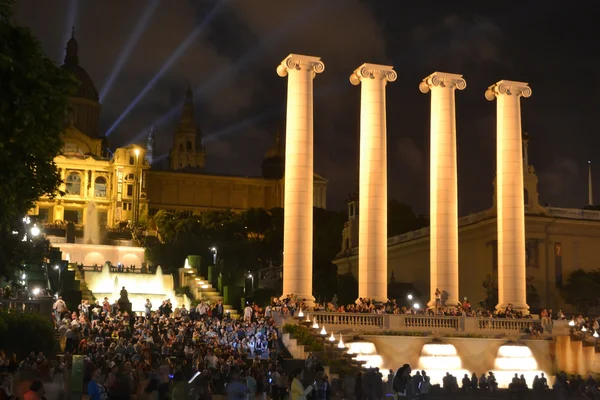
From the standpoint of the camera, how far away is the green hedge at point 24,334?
5525 cm

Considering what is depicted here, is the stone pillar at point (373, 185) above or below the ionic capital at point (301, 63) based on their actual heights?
below

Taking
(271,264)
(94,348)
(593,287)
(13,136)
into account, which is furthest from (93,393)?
(271,264)

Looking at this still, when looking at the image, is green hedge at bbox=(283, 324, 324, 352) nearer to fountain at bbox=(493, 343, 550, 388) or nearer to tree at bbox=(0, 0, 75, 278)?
fountain at bbox=(493, 343, 550, 388)

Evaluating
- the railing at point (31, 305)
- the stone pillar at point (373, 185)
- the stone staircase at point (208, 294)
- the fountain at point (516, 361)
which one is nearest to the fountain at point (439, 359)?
the fountain at point (516, 361)

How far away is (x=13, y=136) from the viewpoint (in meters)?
35.7

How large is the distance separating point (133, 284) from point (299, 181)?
44683 millimetres

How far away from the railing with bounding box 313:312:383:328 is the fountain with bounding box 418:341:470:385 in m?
3.85

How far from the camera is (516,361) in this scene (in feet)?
235

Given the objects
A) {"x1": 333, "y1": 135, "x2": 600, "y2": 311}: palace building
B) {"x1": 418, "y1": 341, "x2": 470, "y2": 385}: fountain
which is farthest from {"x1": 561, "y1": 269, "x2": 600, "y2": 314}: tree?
{"x1": 418, "y1": 341, "x2": 470, "y2": 385}: fountain

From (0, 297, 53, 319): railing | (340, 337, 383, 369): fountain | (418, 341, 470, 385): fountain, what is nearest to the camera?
(0, 297, 53, 319): railing

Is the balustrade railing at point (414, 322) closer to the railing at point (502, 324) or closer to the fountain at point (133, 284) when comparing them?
the railing at point (502, 324)

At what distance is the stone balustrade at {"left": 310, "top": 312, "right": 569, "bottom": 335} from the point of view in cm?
7100

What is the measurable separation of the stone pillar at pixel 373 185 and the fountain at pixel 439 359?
10.1m

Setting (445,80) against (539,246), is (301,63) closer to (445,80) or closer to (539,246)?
(445,80)
